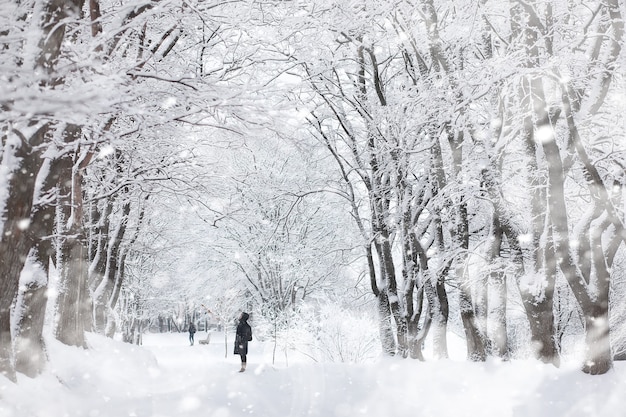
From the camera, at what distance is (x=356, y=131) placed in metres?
14.1

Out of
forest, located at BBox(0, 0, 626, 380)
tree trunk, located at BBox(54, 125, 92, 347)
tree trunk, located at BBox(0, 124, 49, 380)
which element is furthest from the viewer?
tree trunk, located at BBox(54, 125, 92, 347)

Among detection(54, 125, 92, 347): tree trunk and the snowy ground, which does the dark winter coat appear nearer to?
the snowy ground

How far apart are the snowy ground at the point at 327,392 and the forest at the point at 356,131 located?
Answer: 1.94 feet

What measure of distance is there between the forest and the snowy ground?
59 centimetres

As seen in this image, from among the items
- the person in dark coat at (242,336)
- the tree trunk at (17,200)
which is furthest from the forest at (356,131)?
the person in dark coat at (242,336)

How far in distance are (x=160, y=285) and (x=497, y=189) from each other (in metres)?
32.3

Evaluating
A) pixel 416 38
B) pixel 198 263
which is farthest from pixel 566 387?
pixel 198 263

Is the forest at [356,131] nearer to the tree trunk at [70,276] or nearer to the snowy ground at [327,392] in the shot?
the tree trunk at [70,276]

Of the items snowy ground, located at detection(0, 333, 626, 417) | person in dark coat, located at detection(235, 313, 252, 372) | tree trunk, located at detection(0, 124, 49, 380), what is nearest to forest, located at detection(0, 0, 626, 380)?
tree trunk, located at detection(0, 124, 49, 380)

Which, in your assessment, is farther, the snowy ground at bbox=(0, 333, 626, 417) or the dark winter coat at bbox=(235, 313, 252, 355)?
the dark winter coat at bbox=(235, 313, 252, 355)

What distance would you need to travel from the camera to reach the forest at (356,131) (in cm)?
514

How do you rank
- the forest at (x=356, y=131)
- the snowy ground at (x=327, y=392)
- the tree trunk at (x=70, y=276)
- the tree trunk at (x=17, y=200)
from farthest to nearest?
the tree trunk at (x=70, y=276) < the snowy ground at (x=327, y=392) < the forest at (x=356, y=131) < the tree trunk at (x=17, y=200)

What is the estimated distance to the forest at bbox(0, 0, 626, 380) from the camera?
5.14 metres

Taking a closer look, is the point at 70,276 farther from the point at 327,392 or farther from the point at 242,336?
the point at 327,392
